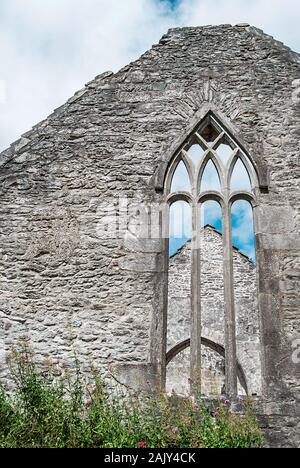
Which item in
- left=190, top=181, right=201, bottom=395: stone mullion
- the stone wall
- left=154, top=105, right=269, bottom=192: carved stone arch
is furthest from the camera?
the stone wall

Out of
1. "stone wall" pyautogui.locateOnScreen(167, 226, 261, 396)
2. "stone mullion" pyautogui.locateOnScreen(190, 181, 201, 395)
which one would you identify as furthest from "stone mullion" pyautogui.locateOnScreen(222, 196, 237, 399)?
"stone wall" pyautogui.locateOnScreen(167, 226, 261, 396)

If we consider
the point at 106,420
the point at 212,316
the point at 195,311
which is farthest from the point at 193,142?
the point at 212,316

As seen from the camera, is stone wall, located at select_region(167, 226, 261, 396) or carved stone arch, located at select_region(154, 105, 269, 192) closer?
carved stone arch, located at select_region(154, 105, 269, 192)

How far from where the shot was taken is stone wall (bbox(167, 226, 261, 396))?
1098 centimetres

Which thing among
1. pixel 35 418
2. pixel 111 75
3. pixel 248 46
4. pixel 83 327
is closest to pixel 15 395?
pixel 35 418

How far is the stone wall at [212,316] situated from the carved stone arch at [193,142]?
4.63 metres

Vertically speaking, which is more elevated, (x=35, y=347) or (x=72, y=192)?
(x=72, y=192)

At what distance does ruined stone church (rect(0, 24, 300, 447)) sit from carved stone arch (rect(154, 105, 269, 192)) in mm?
18

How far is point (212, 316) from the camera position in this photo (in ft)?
37.8

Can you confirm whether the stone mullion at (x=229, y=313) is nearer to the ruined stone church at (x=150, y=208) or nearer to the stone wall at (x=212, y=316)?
the ruined stone church at (x=150, y=208)

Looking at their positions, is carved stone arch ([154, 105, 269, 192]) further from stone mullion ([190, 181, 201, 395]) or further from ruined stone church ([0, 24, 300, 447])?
stone mullion ([190, 181, 201, 395])

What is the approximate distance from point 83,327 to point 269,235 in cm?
239
